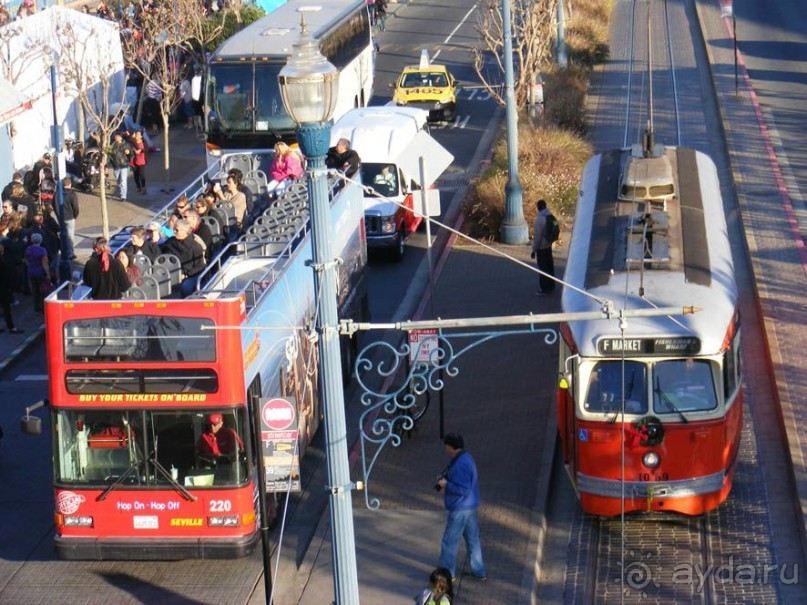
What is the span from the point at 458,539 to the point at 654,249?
3.83 metres

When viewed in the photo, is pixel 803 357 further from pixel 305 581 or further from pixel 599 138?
pixel 599 138

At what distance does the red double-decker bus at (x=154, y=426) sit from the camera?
13.1 metres

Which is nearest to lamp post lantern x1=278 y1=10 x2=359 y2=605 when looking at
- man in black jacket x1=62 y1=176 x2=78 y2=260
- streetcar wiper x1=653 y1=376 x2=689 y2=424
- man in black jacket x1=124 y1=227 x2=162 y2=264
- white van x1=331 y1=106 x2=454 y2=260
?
streetcar wiper x1=653 y1=376 x2=689 y2=424

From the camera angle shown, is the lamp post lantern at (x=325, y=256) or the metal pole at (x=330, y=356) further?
the metal pole at (x=330, y=356)

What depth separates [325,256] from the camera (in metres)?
9.62

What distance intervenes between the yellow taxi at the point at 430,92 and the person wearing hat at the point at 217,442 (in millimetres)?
25827

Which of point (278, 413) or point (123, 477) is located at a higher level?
point (278, 413)

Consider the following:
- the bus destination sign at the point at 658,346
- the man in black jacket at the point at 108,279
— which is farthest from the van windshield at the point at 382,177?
the bus destination sign at the point at 658,346

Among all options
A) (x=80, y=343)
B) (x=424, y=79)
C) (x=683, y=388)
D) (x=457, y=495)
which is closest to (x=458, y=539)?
(x=457, y=495)

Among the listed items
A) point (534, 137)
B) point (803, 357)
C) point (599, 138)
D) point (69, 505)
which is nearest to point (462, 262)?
point (534, 137)

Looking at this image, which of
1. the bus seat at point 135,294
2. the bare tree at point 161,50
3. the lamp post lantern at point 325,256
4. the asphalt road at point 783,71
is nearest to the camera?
the lamp post lantern at point 325,256

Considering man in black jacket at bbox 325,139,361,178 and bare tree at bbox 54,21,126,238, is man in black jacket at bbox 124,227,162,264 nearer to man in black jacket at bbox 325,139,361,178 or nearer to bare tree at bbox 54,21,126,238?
man in black jacket at bbox 325,139,361,178

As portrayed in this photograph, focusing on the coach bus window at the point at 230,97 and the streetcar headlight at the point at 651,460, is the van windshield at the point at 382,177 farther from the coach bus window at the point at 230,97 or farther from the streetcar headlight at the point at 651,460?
the streetcar headlight at the point at 651,460

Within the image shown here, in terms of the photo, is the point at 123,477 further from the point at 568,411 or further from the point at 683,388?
the point at 683,388
